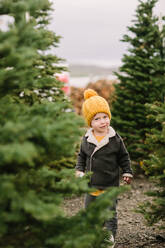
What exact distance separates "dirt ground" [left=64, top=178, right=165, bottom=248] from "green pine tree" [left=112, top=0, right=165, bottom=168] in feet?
4.13

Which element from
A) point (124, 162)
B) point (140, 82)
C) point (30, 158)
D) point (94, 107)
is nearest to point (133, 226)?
point (124, 162)

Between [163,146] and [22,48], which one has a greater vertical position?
[22,48]

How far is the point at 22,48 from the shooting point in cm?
195

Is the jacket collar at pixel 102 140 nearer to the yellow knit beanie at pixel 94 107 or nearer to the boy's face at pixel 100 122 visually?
the boy's face at pixel 100 122

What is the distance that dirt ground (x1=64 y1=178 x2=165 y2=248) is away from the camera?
385 centimetres

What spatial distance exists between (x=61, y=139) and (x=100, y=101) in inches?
77.6

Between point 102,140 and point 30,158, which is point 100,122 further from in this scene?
point 30,158

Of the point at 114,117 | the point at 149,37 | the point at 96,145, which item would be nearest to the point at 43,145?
the point at 96,145

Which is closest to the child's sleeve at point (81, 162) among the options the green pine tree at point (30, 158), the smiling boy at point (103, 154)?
the smiling boy at point (103, 154)

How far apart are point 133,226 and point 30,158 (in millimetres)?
3270

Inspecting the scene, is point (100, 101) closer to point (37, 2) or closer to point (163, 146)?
point (163, 146)

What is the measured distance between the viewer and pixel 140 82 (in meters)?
7.60

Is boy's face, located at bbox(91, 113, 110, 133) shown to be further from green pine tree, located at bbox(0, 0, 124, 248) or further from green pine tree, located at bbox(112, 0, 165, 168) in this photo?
green pine tree, located at bbox(112, 0, 165, 168)

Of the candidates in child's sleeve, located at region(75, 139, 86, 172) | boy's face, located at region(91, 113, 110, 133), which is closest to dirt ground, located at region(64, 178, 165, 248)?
child's sleeve, located at region(75, 139, 86, 172)
